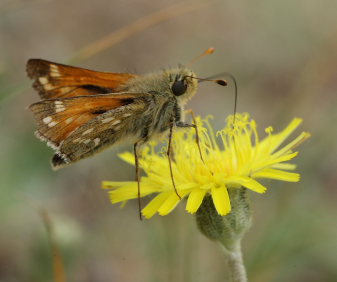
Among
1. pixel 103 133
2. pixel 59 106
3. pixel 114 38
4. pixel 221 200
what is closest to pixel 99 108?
pixel 103 133

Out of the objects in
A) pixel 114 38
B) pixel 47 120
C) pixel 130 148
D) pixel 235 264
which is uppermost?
pixel 114 38

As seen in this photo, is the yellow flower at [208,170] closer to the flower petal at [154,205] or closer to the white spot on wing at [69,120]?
the flower petal at [154,205]

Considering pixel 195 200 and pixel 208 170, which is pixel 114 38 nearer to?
pixel 208 170

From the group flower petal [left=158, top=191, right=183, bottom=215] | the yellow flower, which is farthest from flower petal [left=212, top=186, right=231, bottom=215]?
flower petal [left=158, top=191, right=183, bottom=215]

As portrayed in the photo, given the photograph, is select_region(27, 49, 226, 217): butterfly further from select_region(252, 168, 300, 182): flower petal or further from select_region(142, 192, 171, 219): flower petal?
select_region(252, 168, 300, 182): flower petal

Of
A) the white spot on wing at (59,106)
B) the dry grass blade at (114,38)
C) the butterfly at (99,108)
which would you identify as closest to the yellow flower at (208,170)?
the butterfly at (99,108)

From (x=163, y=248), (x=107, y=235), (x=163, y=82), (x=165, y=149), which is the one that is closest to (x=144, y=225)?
(x=107, y=235)

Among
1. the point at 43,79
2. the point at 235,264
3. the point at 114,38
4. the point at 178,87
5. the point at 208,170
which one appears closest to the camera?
the point at 235,264
